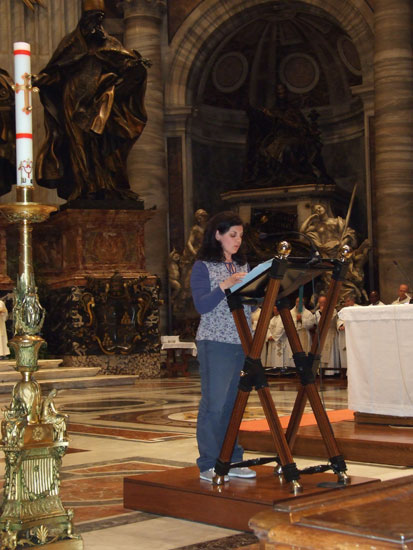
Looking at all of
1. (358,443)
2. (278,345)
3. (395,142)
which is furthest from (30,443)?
(395,142)

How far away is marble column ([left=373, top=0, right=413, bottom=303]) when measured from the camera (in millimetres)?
17984

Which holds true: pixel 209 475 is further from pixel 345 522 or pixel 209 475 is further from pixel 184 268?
pixel 184 268

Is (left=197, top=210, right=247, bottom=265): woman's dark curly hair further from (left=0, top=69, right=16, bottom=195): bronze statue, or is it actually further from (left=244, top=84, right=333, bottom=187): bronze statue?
(left=244, top=84, right=333, bottom=187): bronze statue

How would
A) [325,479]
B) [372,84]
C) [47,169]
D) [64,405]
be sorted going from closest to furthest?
[325,479], [64,405], [47,169], [372,84]

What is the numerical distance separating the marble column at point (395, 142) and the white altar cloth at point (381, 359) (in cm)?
1162

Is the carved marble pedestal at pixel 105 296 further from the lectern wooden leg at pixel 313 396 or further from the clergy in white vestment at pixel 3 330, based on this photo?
the lectern wooden leg at pixel 313 396

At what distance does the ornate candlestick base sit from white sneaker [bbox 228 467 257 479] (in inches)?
40.9

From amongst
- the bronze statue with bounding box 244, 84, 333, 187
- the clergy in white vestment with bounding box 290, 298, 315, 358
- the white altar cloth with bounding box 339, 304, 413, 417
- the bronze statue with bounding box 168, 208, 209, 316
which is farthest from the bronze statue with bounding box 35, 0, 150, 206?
the white altar cloth with bounding box 339, 304, 413, 417

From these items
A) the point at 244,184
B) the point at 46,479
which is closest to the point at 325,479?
the point at 46,479

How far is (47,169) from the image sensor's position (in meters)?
14.6

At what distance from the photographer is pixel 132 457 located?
5918 mm

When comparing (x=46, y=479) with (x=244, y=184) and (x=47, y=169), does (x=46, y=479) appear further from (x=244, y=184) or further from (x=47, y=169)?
(x=244, y=184)

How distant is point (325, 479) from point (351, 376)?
8.30 feet

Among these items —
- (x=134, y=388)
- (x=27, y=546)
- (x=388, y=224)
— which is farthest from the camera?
(x=388, y=224)
